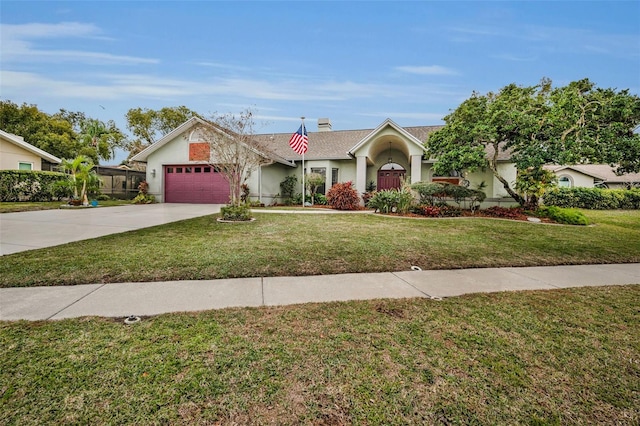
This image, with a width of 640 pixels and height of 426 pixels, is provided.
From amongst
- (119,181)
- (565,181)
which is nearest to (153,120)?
(119,181)

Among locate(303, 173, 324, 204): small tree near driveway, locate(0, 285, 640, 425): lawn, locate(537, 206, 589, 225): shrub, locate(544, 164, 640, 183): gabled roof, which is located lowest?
locate(0, 285, 640, 425): lawn

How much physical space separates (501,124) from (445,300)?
11.6 metres

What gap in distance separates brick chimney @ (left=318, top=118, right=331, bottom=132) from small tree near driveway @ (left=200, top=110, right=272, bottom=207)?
9.19 m

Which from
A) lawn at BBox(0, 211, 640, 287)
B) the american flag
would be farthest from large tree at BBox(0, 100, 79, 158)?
lawn at BBox(0, 211, 640, 287)

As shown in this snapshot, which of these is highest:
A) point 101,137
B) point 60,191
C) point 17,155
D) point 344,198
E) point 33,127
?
point 33,127

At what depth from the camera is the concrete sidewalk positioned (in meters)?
3.15

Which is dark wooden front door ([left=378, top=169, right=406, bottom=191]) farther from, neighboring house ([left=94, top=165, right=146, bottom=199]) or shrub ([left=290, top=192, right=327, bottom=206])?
neighboring house ([left=94, top=165, right=146, bottom=199])

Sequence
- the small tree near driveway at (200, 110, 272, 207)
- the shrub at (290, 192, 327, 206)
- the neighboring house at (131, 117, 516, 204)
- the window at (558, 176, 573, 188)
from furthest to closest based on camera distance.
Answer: the window at (558, 176, 573, 188), the shrub at (290, 192, 327, 206), the neighboring house at (131, 117, 516, 204), the small tree near driveway at (200, 110, 272, 207)

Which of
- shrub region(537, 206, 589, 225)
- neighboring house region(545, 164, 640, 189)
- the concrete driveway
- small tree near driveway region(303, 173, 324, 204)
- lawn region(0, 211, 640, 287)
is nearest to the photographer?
lawn region(0, 211, 640, 287)

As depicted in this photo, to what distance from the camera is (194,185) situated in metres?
17.8

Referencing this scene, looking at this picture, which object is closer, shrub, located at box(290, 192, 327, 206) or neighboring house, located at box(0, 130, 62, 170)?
neighboring house, located at box(0, 130, 62, 170)

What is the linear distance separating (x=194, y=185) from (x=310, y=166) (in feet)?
24.1

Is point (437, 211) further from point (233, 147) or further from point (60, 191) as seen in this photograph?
point (60, 191)

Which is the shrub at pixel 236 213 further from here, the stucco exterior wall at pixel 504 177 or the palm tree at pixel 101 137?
the palm tree at pixel 101 137
